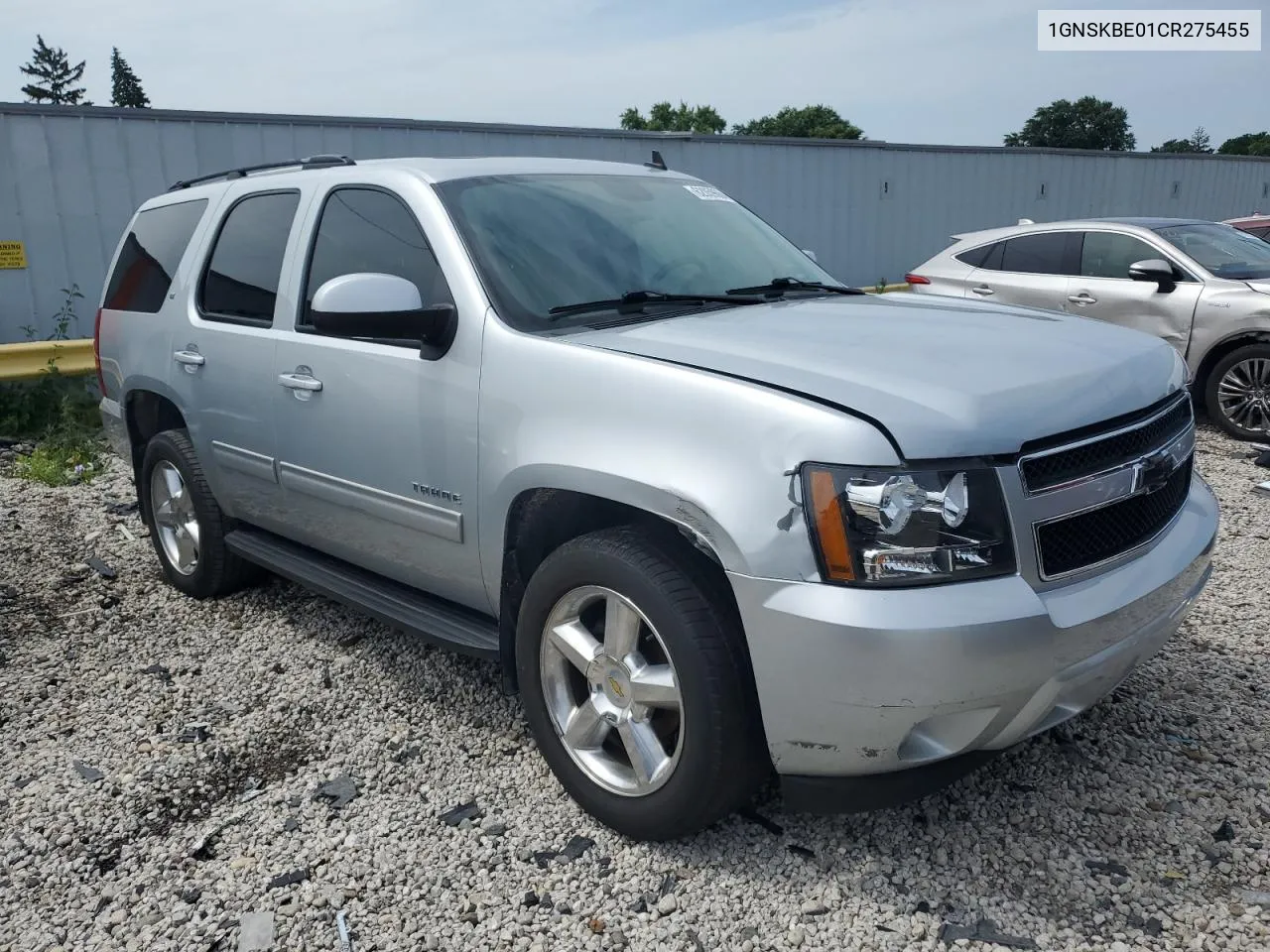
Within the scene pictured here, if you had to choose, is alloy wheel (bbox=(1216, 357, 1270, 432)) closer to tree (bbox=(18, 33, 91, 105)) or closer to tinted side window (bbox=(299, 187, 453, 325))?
tinted side window (bbox=(299, 187, 453, 325))

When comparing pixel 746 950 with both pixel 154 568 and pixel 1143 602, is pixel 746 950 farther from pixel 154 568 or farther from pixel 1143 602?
pixel 154 568

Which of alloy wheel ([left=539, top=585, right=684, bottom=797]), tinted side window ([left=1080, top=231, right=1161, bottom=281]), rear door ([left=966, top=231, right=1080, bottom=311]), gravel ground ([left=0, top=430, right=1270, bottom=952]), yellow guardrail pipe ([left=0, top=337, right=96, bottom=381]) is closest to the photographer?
gravel ground ([left=0, top=430, right=1270, bottom=952])

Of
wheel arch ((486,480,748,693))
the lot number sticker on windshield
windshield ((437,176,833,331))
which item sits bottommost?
wheel arch ((486,480,748,693))

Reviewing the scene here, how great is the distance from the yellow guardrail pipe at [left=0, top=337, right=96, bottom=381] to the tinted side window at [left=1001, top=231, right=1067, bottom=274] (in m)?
7.56

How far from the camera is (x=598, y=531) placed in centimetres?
261

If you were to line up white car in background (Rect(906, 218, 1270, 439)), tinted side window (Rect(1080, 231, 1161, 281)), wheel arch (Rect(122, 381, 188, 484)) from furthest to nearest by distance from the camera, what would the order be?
1. tinted side window (Rect(1080, 231, 1161, 281))
2. white car in background (Rect(906, 218, 1270, 439))
3. wheel arch (Rect(122, 381, 188, 484))

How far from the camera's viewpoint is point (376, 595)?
343 cm

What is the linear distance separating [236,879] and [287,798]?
0.38 m

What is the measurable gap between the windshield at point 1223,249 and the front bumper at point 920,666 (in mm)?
6241

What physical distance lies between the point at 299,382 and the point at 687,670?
6.29 ft

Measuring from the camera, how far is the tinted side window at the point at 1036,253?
8305 millimetres

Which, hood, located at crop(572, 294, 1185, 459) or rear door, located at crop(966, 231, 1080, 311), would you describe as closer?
hood, located at crop(572, 294, 1185, 459)

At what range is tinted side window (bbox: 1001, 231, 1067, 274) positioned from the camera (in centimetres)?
830

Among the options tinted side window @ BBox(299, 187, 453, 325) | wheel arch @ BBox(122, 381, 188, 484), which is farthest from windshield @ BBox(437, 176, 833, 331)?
wheel arch @ BBox(122, 381, 188, 484)
